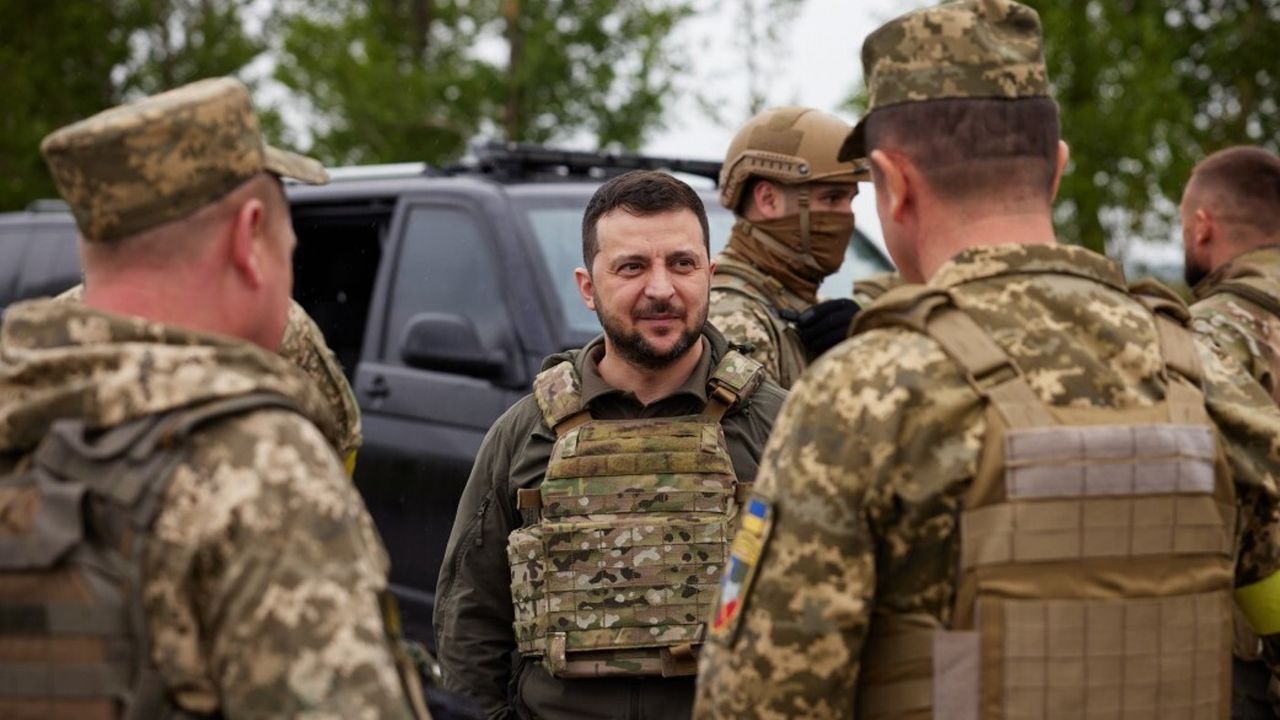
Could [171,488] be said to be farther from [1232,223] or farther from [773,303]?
[1232,223]

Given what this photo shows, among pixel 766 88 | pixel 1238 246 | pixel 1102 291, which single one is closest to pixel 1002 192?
pixel 1102 291

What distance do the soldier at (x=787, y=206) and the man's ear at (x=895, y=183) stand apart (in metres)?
2.13

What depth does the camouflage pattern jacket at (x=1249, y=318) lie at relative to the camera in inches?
178

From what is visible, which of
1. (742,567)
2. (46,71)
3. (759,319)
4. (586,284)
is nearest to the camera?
(742,567)

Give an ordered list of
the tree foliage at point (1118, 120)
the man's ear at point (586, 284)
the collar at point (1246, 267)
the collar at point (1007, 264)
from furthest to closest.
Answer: the tree foliage at point (1118, 120) < the collar at point (1246, 267) < the man's ear at point (586, 284) < the collar at point (1007, 264)

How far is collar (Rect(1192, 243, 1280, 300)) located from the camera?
4.94 metres

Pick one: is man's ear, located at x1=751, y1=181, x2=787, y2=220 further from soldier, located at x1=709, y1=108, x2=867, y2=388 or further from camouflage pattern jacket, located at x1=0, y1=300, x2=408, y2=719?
camouflage pattern jacket, located at x1=0, y1=300, x2=408, y2=719

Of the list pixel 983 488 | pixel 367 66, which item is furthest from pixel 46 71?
pixel 983 488

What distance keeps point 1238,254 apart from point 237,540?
3944 mm

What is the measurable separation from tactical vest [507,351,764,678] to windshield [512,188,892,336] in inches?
89.2

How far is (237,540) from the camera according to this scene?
6.78 feet

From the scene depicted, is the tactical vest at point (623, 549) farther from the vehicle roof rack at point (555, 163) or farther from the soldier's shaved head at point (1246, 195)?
the vehicle roof rack at point (555, 163)

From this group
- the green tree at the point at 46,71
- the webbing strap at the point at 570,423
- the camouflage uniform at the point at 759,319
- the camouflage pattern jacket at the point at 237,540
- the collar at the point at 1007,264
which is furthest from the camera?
the green tree at the point at 46,71

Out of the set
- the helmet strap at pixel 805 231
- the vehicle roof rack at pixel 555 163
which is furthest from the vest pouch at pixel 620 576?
the vehicle roof rack at pixel 555 163
